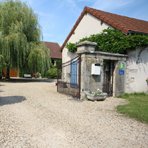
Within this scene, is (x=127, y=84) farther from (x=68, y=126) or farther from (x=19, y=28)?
(x=19, y=28)

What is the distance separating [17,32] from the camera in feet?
64.2

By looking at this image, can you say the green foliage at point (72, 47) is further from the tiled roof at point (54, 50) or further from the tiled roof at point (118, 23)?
the tiled roof at point (54, 50)

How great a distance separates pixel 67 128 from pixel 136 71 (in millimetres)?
7944

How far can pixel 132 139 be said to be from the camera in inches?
205

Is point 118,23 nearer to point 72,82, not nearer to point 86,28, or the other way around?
point 86,28

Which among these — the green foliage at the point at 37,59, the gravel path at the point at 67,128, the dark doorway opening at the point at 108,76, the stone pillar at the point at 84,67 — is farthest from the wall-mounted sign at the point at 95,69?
the green foliage at the point at 37,59

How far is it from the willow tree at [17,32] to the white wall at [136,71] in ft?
33.4

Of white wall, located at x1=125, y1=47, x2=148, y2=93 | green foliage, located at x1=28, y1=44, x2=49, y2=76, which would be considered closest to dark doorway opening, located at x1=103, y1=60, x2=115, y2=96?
white wall, located at x1=125, y1=47, x2=148, y2=93

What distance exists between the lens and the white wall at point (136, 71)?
1254 centimetres

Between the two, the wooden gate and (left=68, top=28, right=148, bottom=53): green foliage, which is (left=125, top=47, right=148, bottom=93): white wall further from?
the wooden gate

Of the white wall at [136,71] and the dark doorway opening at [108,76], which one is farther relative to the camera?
the white wall at [136,71]

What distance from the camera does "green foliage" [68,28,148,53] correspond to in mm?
12367

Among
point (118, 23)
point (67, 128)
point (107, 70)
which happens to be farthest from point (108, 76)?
point (67, 128)

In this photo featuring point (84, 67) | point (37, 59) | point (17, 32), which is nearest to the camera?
point (84, 67)
